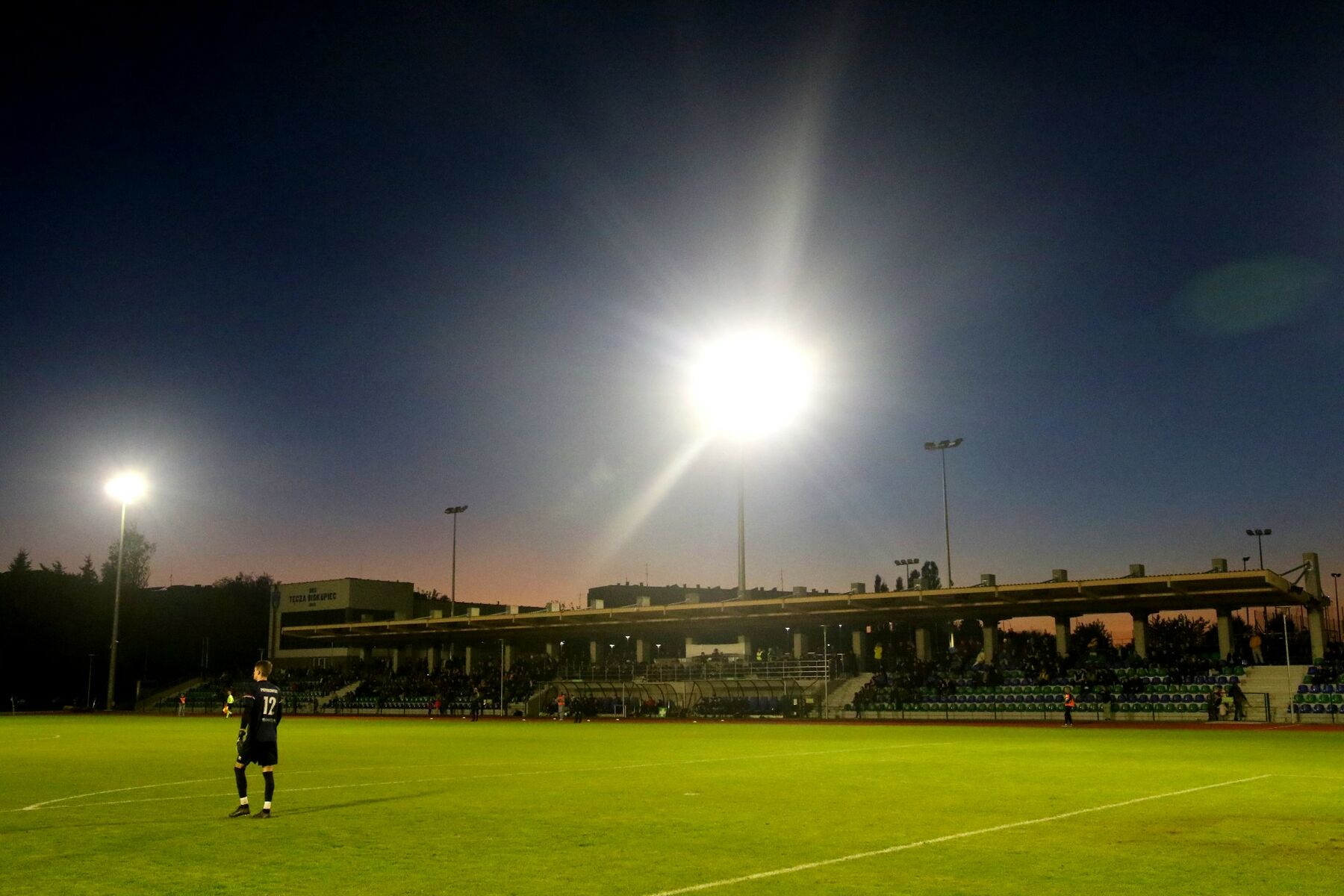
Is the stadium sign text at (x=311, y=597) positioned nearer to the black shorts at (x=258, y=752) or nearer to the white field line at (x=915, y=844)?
the black shorts at (x=258, y=752)

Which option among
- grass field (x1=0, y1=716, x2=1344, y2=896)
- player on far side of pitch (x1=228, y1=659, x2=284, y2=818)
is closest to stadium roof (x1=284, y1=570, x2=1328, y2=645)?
grass field (x1=0, y1=716, x2=1344, y2=896)

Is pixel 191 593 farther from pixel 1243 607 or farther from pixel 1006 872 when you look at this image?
pixel 1006 872

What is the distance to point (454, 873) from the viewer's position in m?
10.4

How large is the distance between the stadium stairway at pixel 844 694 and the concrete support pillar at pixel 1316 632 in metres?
22.6

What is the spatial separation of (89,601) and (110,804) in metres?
109

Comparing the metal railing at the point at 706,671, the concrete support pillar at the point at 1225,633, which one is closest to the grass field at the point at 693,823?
the concrete support pillar at the point at 1225,633

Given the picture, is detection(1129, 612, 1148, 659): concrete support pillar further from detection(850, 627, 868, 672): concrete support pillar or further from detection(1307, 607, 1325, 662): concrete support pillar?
detection(850, 627, 868, 672): concrete support pillar

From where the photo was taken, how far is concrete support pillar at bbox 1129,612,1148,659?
59.5 m

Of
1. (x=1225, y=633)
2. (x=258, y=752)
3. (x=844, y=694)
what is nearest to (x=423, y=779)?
(x=258, y=752)

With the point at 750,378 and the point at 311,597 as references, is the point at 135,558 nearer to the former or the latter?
the point at 311,597

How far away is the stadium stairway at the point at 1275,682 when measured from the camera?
49562 millimetres

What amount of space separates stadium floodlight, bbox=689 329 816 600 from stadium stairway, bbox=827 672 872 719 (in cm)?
1266

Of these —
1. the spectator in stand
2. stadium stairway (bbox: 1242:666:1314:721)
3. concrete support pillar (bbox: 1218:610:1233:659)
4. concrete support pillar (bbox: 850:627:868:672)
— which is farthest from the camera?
concrete support pillar (bbox: 850:627:868:672)

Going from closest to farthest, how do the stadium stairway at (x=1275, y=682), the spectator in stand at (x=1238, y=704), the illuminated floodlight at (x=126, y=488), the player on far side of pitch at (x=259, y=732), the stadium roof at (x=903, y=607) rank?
the player on far side of pitch at (x=259, y=732) → the spectator in stand at (x=1238, y=704) → the stadium stairway at (x=1275, y=682) → the stadium roof at (x=903, y=607) → the illuminated floodlight at (x=126, y=488)
